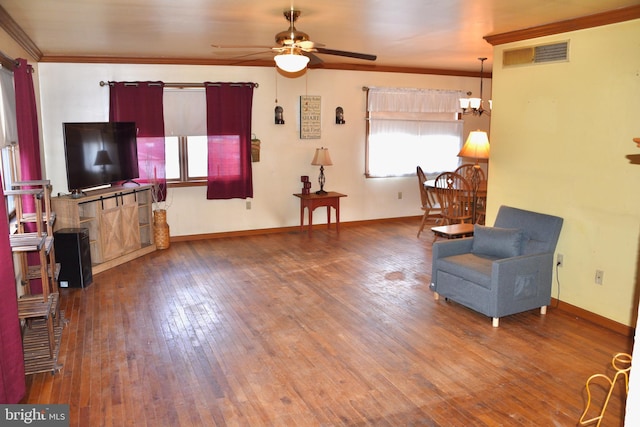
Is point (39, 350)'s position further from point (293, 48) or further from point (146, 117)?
point (146, 117)

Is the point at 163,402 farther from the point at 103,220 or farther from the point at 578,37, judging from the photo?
the point at 578,37

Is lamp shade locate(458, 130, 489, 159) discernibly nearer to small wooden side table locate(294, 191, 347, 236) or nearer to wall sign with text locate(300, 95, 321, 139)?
small wooden side table locate(294, 191, 347, 236)

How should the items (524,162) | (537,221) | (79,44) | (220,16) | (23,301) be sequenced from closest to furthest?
(23,301) → (220,16) → (537,221) → (524,162) → (79,44)

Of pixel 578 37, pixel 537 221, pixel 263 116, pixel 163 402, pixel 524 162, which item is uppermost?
pixel 578 37

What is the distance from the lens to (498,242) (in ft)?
14.6

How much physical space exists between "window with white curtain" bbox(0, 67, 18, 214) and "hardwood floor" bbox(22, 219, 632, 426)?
124 cm

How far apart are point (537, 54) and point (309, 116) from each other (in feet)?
12.2

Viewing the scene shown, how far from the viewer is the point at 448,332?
4.02 metres

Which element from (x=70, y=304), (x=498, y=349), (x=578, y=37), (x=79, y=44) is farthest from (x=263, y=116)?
(x=498, y=349)

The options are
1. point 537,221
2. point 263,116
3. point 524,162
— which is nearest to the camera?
point 537,221

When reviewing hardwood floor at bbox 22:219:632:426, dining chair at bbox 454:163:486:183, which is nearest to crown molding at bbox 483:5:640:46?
dining chair at bbox 454:163:486:183

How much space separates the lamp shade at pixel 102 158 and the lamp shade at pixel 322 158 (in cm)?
285

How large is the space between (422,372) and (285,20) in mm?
2982

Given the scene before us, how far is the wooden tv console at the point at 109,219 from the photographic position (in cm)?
536
